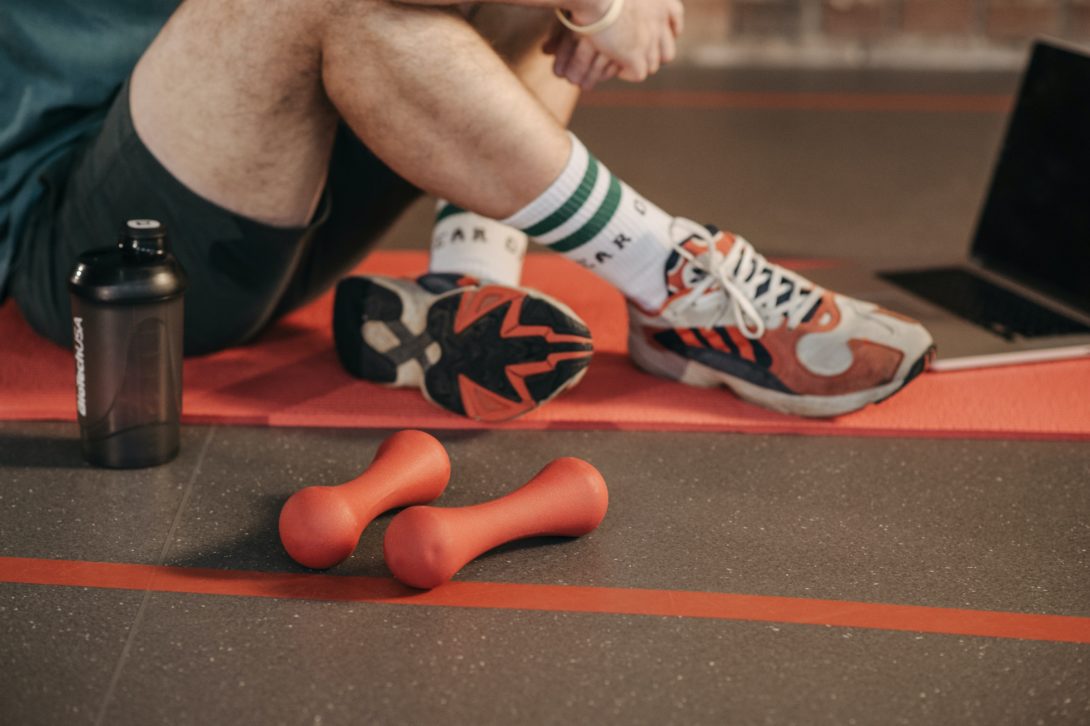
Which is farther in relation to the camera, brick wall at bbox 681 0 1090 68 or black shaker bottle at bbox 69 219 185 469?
brick wall at bbox 681 0 1090 68

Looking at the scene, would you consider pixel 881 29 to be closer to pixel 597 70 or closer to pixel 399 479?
pixel 597 70

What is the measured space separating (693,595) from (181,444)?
595 millimetres

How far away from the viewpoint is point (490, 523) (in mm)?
1062

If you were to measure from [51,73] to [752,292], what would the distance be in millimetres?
847

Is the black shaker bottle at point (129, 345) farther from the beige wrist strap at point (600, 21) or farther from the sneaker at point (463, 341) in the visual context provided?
the beige wrist strap at point (600, 21)

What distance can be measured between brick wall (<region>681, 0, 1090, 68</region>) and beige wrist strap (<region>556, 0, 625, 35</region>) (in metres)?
3.35

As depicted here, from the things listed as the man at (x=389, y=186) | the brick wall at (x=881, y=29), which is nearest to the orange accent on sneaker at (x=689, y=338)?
the man at (x=389, y=186)

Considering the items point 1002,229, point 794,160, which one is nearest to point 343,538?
point 1002,229

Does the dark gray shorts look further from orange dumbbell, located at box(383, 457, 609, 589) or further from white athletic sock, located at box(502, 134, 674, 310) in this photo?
orange dumbbell, located at box(383, 457, 609, 589)

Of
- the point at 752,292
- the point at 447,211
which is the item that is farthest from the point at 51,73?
the point at 752,292

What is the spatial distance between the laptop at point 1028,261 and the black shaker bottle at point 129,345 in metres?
0.97

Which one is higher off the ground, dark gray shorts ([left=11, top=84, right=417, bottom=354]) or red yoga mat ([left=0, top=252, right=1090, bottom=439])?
dark gray shorts ([left=11, top=84, right=417, bottom=354])

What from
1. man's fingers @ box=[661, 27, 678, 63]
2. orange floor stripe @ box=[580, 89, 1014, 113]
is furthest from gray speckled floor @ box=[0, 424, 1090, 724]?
orange floor stripe @ box=[580, 89, 1014, 113]

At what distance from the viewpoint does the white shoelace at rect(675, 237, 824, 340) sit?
1371mm
